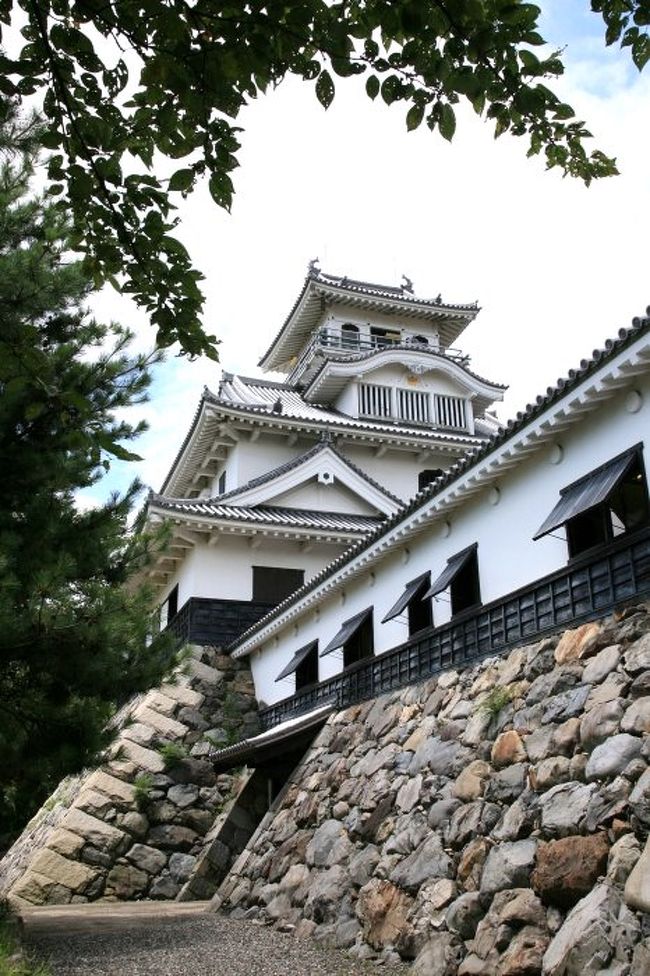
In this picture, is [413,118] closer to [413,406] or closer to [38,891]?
[38,891]

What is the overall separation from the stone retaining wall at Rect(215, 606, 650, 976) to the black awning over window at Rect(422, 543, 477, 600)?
104 cm

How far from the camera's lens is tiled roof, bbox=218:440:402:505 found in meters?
20.9

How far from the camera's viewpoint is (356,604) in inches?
558

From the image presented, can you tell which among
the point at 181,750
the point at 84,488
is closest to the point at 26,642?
the point at 84,488

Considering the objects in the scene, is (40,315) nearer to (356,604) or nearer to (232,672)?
(356,604)

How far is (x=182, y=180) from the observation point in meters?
3.42

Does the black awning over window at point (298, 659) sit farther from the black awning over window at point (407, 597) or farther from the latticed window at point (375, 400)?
the latticed window at point (375, 400)

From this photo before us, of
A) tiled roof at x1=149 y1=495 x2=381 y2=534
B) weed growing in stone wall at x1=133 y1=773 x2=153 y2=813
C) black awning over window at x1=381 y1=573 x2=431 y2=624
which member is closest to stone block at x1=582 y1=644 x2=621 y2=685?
black awning over window at x1=381 y1=573 x2=431 y2=624

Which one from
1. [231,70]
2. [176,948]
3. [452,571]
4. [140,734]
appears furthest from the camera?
[140,734]

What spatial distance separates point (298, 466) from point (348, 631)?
840cm

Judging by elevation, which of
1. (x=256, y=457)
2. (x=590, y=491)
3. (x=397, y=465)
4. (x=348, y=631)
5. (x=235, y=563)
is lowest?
(x=348, y=631)

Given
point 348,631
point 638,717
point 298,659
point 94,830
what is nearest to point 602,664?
point 638,717

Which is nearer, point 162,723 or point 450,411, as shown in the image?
point 162,723

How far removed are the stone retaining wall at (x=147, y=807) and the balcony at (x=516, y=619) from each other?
3.05 metres
